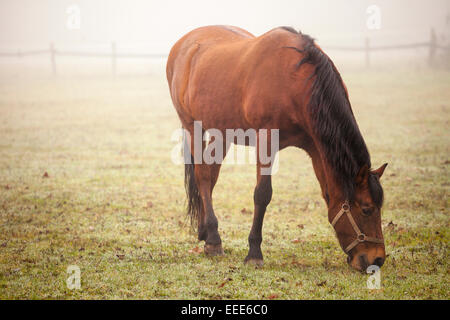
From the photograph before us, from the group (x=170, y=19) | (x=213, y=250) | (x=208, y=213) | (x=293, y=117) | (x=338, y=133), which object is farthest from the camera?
(x=170, y=19)

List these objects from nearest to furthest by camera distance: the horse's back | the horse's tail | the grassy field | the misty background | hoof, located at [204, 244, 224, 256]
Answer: the grassy field → the horse's back → hoof, located at [204, 244, 224, 256] → the horse's tail → the misty background

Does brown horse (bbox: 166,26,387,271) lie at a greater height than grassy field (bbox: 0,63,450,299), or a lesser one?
greater

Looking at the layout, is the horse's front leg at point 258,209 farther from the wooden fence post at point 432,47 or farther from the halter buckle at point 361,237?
the wooden fence post at point 432,47

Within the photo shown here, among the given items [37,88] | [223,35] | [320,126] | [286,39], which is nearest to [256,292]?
[320,126]

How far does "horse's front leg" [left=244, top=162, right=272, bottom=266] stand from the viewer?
452cm

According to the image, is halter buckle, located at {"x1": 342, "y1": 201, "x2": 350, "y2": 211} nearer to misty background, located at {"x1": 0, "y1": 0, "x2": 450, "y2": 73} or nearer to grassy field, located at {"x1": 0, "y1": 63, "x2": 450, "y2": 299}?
grassy field, located at {"x1": 0, "y1": 63, "x2": 450, "y2": 299}

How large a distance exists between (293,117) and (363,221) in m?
1.10

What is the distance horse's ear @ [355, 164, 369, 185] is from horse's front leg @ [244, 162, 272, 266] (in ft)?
2.87

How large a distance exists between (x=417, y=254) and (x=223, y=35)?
10.9 feet

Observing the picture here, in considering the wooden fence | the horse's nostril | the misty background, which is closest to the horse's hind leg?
the horse's nostril

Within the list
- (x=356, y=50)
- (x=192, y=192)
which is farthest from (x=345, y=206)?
(x=356, y=50)

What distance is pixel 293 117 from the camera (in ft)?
13.9

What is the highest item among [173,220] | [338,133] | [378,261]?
[338,133]

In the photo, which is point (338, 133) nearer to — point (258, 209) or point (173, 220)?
point (258, 209)
